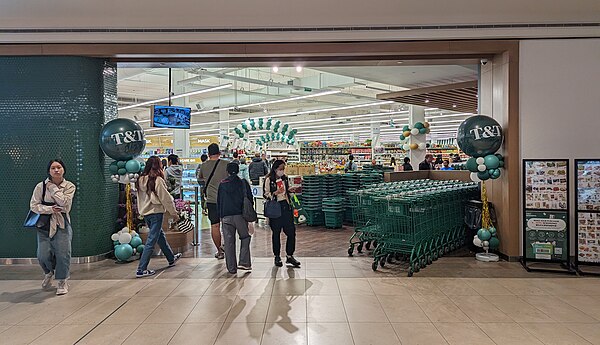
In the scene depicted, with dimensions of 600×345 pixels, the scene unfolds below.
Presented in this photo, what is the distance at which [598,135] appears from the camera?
18.9ft

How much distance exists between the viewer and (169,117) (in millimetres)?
8812

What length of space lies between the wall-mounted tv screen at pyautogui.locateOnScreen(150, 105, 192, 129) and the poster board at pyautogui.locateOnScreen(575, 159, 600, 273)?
746 cm

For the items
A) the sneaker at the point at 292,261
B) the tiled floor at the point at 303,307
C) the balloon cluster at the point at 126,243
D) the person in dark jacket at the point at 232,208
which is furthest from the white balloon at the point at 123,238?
the sneaker at the point at 292,261

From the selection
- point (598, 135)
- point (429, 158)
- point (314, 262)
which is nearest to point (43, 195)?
point (314, 262)

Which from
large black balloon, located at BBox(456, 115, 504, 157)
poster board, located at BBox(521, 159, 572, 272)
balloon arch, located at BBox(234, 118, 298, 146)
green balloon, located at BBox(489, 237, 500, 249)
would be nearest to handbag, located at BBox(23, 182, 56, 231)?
large black balloon, located at BBox(456, 115, 504, 157)

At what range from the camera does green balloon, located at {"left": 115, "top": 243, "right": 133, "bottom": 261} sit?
19.5 feet

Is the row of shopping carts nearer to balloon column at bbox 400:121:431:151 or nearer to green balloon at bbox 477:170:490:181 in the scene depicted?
green balloon at bbox 477:170:490:181

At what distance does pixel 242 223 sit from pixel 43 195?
92.6 inches

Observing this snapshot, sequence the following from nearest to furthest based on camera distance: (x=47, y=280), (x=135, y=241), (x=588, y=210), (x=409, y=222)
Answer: (x=47, y=280), (x=588, y=210), (x=409, y=222), (x=135, y=241)

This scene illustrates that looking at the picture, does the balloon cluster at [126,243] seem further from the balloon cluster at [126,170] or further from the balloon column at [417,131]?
the balloon column at [417,131]

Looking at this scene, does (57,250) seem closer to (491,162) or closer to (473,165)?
(473,165)

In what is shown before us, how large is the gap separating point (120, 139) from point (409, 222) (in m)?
4.27

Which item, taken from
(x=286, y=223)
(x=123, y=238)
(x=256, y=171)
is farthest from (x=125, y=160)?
(x=256, y=171)

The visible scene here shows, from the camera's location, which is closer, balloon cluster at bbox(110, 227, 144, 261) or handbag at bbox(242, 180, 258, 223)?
handbag at bbox(242, 180, 258, 223)
